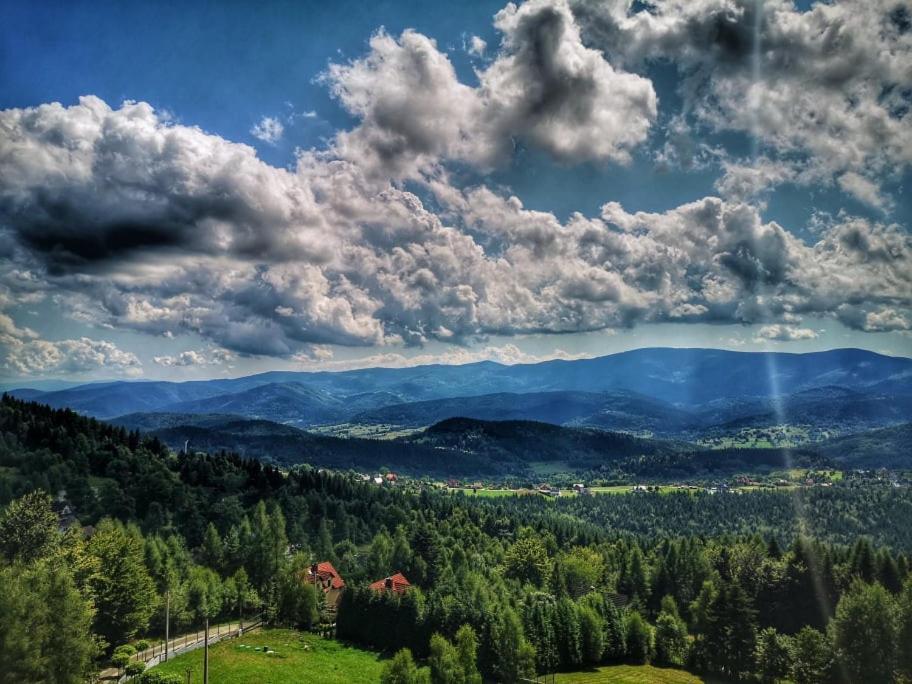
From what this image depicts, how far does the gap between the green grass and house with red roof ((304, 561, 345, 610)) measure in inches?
686

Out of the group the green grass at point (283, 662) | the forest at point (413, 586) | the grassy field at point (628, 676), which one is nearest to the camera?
the green grass at point (283, 662)

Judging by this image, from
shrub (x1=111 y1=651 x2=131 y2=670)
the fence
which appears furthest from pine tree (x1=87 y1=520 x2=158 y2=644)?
shrub (x1=111 y1=651 x2=131 y2=670)

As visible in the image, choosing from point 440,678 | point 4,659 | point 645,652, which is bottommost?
point 645,652

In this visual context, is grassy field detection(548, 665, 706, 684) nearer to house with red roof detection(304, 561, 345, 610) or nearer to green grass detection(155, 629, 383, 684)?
green grass detection(155, 629, 383, 684)

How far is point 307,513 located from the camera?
151000 millimetres

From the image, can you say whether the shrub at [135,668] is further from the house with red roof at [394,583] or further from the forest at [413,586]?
the house with red roof at [394,583]

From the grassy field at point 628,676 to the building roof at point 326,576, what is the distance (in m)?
47.7

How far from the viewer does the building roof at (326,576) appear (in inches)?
4304

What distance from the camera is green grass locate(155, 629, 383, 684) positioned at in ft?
211

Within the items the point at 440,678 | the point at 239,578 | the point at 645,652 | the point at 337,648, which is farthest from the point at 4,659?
the point at 645,652

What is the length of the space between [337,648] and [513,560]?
46508mm

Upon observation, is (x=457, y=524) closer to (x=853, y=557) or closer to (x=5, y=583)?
(x=853, y=557)

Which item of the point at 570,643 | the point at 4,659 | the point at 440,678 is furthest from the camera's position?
the point at 570,643

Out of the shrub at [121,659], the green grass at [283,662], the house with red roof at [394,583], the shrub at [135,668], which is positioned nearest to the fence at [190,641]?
the shrub at [121,659]
